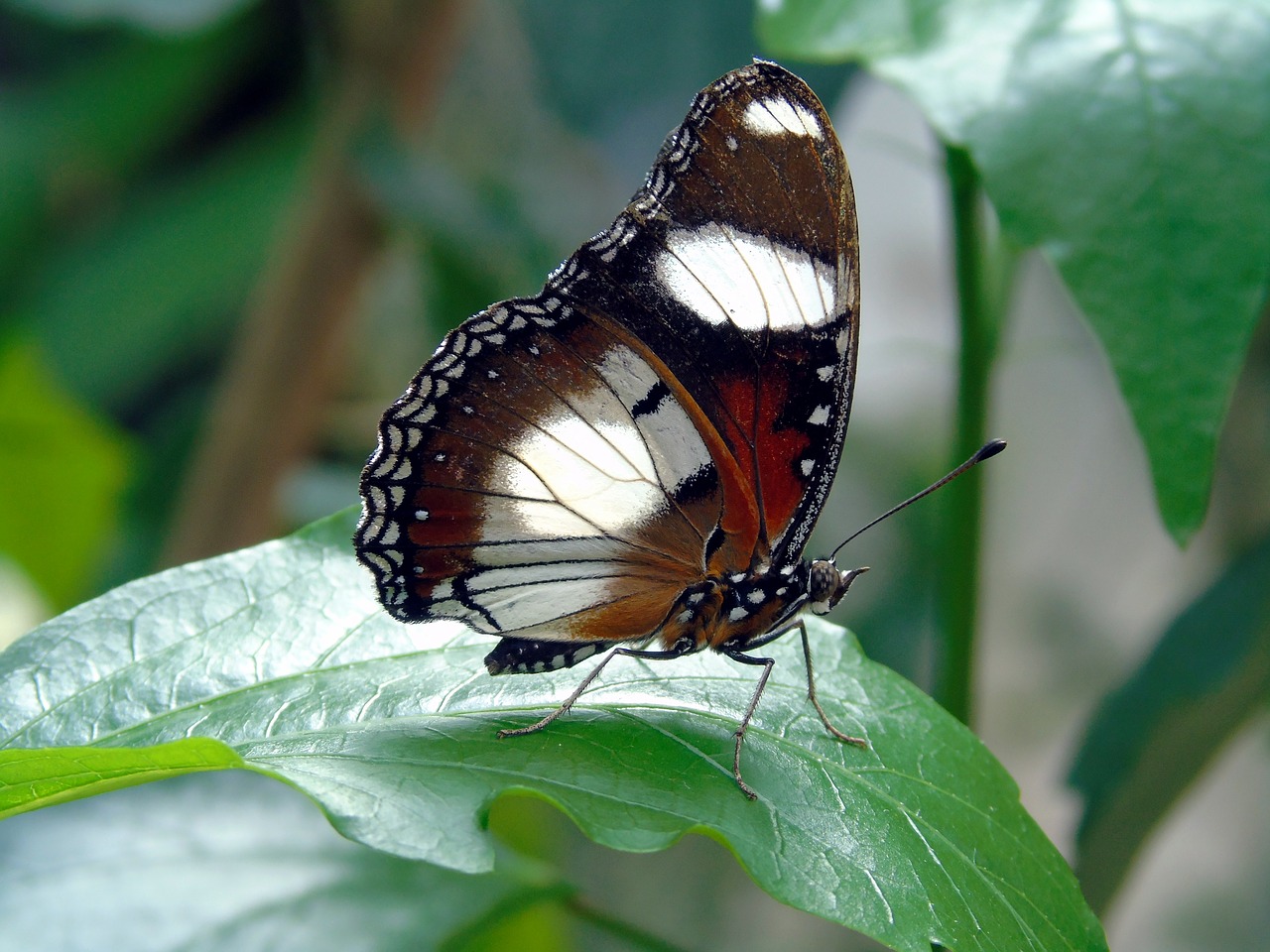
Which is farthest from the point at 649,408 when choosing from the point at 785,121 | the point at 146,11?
the point at 146,11

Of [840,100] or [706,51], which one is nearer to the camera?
[840,100]

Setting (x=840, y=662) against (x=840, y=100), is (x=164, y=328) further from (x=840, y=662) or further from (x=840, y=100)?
(x=840, y=662)

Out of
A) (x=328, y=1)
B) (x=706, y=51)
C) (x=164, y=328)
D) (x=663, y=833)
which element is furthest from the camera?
(x=164, y=328)

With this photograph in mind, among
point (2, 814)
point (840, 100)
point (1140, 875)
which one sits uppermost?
point (840, 100)

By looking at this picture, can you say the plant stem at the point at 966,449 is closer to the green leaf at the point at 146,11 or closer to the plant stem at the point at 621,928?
the plant stem at the point at 621,928

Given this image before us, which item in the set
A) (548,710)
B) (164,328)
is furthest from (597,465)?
(164,328)
